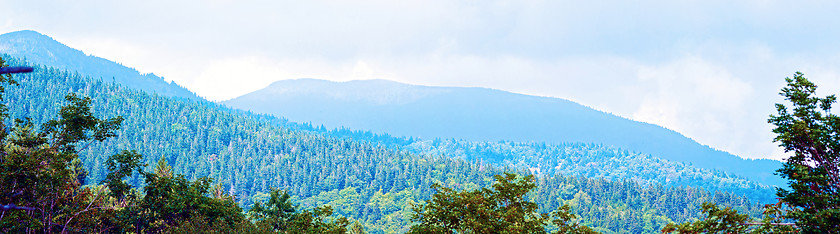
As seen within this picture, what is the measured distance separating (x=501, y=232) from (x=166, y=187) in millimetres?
30292

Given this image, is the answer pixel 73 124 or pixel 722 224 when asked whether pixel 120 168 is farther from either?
pixel 722 224

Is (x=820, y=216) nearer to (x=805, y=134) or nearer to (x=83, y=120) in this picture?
(x=805, y=134)

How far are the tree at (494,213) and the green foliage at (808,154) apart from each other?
11038 millimetres

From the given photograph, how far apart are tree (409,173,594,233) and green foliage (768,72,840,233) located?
1104cm

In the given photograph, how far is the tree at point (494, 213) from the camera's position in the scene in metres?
31.9

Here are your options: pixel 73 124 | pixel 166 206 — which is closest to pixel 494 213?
pixel 73 124

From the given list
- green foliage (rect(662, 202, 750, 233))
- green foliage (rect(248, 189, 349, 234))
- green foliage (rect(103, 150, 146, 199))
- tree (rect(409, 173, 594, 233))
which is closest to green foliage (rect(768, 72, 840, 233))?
green foliage (rect(662, 202, 750, 233))

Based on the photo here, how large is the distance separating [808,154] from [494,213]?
15471 millimetres

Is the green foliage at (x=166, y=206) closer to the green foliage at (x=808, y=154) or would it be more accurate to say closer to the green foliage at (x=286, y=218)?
the green foliage at (x=286, y=218)

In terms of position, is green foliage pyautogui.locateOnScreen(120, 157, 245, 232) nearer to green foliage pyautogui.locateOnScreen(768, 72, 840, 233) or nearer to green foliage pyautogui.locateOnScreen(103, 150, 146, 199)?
green foliage pyautogui.locateOnScreen(103, 150, 146, 199)

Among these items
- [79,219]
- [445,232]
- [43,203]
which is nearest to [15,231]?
[43,203]

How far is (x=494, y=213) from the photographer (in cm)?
3366

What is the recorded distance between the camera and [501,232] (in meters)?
30.2

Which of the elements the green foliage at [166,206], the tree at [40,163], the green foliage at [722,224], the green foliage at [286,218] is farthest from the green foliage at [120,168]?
the green foliage at [722,224]
